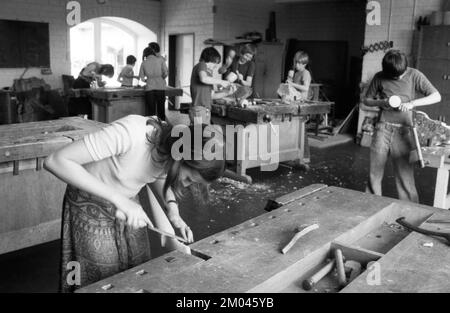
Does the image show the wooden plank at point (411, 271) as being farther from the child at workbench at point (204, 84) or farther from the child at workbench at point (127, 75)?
the child at workbench at point (127, 75)

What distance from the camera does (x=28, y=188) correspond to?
3100mm

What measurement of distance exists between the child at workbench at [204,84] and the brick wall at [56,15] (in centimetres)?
490

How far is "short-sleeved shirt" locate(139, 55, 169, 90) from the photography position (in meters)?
7.49

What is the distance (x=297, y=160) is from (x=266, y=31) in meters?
5.34

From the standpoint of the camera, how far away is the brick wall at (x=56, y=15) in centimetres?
841

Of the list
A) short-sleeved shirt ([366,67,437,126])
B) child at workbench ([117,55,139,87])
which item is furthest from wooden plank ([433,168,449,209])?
child at workbench ([117,55,139,87])

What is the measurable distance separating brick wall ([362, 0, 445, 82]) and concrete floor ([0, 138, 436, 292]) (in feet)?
5.37

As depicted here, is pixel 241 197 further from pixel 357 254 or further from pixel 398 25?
pixel 398 25

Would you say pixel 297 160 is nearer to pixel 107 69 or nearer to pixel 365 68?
pixel 365 68

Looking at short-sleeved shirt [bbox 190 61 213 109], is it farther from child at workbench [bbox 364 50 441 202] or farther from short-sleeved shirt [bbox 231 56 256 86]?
child at workbench [bbox 364 50 441 202]

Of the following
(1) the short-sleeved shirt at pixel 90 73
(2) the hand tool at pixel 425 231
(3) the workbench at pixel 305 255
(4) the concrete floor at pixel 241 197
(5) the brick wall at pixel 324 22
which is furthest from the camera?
(5) the brick wall at pixel 324 22

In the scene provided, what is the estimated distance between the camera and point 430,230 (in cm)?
189

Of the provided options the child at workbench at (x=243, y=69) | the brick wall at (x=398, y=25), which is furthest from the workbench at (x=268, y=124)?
the brick wall at (x=398, y=25)

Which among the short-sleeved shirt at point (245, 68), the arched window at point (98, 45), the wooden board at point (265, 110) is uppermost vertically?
the arched window at point (98, 45)
